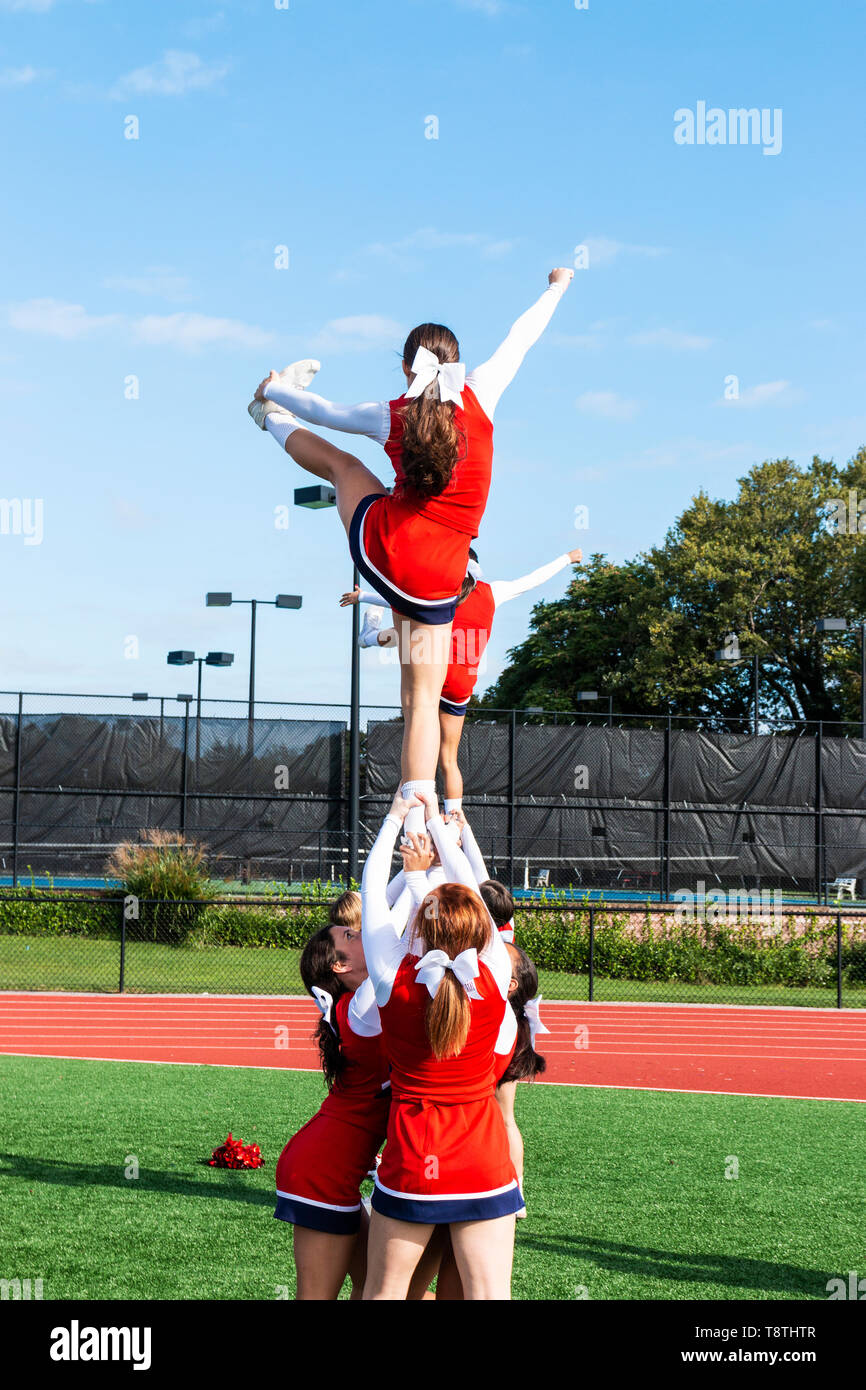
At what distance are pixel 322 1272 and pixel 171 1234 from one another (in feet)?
10.2

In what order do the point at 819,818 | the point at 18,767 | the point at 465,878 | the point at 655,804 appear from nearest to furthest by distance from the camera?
1. the point at 465,878
2. the point at 18,767
3. the point at 655,804
4. the point at 819,818

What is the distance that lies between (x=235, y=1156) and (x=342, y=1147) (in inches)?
186

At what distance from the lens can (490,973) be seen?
3666 mm


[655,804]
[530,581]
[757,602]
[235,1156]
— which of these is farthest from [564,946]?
[757,602]

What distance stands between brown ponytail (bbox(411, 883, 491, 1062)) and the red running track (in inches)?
374

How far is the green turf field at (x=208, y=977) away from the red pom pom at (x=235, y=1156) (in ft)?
29.9

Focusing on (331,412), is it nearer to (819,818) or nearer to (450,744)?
(450,744)

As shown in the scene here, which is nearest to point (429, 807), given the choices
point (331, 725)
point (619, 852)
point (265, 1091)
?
point (265, 1091)

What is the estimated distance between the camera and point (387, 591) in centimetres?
334

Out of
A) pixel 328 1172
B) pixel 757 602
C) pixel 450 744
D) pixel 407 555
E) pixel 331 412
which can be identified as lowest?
pixel 328 1172

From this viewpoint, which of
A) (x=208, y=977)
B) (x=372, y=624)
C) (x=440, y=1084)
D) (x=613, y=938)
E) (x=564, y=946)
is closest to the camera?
(x=440, y=1084)

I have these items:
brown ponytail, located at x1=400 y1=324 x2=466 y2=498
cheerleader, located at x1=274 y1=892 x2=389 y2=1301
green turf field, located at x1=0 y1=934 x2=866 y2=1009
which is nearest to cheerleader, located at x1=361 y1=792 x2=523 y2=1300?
cheerleader, located at x1=274 y1=892 x2=389 y2=1301

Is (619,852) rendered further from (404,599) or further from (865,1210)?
(404,599)

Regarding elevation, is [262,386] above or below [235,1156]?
above
